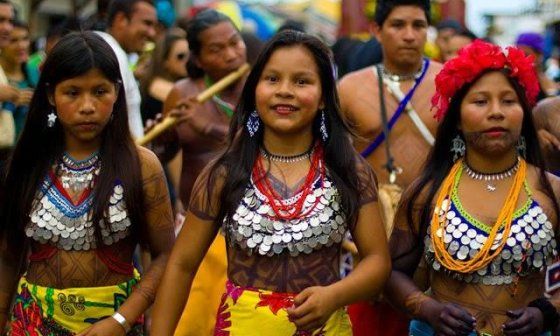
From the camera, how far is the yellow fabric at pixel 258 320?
4129mm

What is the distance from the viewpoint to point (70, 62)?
14.9 feet

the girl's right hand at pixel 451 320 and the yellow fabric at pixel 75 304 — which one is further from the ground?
the girl's right hand at pixel 451 320

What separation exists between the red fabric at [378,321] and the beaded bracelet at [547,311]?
59.7 inches

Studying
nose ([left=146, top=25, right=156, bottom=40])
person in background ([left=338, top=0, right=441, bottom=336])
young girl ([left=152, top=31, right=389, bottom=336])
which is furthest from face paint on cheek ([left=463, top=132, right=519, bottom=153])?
nose ([left=146, top=25, right=156, bottom=40])

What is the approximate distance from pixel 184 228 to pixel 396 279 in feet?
2.82

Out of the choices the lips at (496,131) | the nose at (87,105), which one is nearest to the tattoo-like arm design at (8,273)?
the nose at (87,105)

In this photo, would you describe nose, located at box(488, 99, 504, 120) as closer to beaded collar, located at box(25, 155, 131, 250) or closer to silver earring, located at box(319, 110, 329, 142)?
silver earring, located at box(319, 110, 329, 142)

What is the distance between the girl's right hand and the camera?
13.5ft

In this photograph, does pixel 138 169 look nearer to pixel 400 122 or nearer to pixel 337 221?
pixel 337 221

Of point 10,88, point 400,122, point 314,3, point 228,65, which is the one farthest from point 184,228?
point 314,3

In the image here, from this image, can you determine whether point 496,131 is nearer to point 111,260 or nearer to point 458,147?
point 458,147

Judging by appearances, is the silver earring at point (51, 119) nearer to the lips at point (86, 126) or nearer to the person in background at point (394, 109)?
the lips at point (86, 126)

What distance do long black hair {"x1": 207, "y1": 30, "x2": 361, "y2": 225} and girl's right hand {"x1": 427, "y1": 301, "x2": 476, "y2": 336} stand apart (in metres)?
0.46

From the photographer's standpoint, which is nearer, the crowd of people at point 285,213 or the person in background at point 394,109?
the crowd of people at point 285,213
